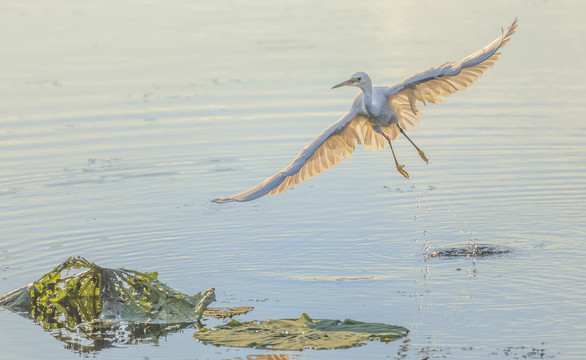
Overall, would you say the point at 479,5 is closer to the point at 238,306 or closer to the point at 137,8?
the point at 137,8

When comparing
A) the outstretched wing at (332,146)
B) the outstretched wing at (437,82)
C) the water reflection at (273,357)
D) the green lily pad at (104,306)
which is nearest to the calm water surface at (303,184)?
the water reflection at (273,357)

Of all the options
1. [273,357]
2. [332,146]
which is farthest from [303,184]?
[273,357]

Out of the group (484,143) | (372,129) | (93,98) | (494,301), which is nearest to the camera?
(494,301)

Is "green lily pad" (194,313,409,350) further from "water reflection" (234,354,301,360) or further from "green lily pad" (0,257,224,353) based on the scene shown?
"green lily pad" (0,257,224,353)

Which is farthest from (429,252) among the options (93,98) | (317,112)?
(93,98)

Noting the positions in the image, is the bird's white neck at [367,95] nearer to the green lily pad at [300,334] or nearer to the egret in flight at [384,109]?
the egret in flight at [384,109]

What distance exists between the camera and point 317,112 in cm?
1925

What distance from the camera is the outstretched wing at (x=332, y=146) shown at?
1155 cm

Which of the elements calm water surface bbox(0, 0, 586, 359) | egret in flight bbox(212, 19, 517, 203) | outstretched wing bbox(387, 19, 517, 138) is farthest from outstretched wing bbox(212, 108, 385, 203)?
calm water surface bbox(0, 0, 586, 359)

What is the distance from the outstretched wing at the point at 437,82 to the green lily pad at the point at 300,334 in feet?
11.3

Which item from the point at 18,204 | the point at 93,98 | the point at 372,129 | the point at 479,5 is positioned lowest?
the point at 18,204

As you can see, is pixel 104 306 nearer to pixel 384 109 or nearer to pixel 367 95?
pixel 367 95

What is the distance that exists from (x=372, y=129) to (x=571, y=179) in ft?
13.0

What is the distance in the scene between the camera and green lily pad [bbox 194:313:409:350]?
30.5ft
